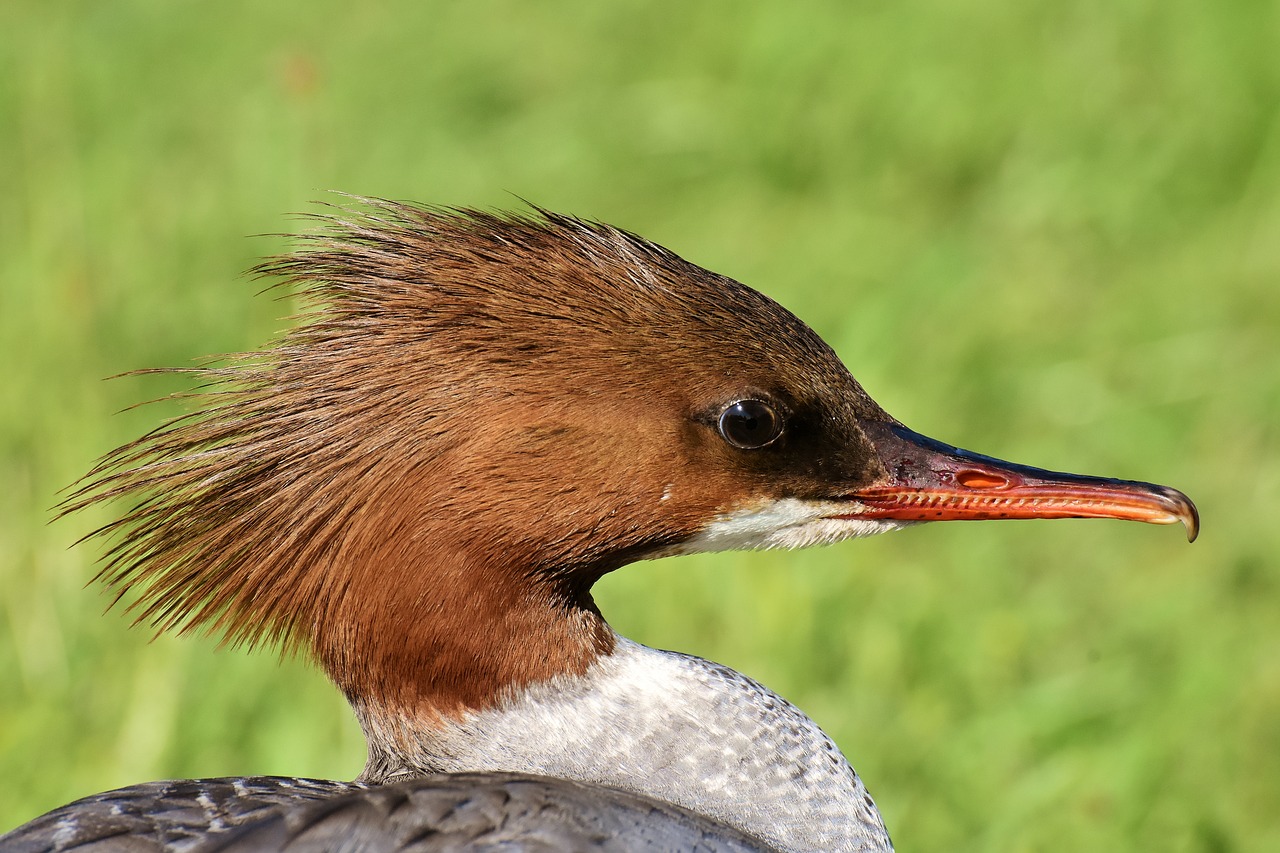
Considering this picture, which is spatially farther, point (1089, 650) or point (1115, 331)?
point (1115, 331)

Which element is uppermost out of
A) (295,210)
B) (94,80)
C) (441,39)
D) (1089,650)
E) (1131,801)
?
(441,39)

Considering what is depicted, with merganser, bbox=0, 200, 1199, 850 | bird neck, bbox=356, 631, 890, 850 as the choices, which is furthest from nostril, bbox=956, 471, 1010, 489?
bird neck, bbox=356, 631, 890, 850

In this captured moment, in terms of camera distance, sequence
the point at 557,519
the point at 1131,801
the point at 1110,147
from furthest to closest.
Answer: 1. the point at 1110,147
2. the point at 1131,801
3. the point at 557,519

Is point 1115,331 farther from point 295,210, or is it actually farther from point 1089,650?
point 295,210

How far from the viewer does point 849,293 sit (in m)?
4.78

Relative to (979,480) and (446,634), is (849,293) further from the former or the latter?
(446,634)

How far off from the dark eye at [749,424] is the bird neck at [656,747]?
13.4 inches

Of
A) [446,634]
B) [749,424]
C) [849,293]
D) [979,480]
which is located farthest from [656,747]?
[849,293]

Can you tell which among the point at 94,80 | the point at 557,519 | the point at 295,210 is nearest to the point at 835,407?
the point at 557,519

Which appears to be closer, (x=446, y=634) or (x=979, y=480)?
(x=446, y=634)

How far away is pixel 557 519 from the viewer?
6.88 feet

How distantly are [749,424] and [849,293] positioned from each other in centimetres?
265

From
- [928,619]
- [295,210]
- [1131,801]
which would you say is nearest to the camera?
[1131,801]

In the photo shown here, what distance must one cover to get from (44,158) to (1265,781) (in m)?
3.78
